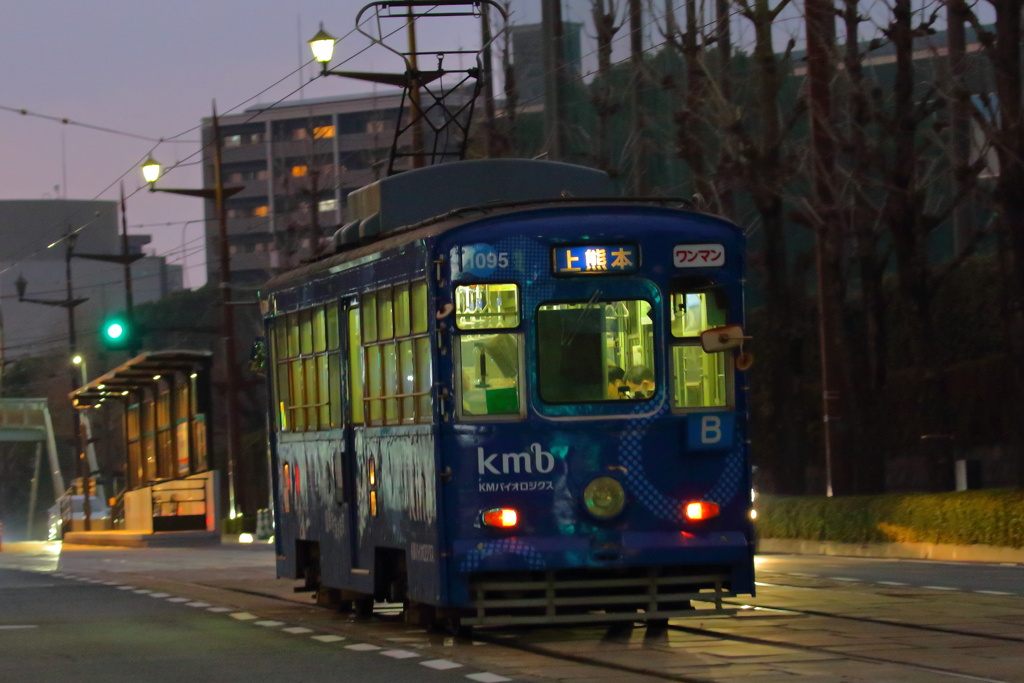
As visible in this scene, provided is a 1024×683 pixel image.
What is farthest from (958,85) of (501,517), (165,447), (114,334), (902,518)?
(165,447)

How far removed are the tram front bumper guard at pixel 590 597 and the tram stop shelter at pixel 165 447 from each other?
3112 centimetres

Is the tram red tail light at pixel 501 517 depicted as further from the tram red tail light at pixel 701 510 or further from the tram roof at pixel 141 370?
the tram roof at pixel 141 370

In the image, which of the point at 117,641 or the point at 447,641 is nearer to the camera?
the point at 447,641

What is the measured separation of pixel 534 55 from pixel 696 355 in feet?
88.5

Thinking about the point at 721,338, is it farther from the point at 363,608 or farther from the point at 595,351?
the point at 363,608

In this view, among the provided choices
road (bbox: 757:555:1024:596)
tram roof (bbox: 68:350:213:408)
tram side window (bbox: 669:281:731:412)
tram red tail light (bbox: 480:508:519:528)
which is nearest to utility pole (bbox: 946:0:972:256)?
road (bbox: 757:555:1024:596)

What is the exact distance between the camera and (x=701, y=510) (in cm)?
1180

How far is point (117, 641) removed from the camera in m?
13.5

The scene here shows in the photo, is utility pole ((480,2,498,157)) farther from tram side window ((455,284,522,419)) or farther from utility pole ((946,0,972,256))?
tram side window ((455,284,522,419))

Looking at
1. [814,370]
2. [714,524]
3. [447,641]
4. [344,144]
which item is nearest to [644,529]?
[714,524]

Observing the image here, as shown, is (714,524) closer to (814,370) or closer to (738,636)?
(738,636)

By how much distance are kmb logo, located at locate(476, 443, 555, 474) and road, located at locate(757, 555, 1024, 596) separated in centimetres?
555

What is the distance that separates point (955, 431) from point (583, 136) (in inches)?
371

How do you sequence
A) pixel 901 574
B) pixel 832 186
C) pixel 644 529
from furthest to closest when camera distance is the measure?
pixel 832 186 < pixel 901 574 < pixel 644 529
